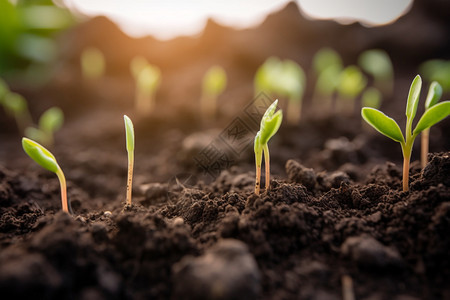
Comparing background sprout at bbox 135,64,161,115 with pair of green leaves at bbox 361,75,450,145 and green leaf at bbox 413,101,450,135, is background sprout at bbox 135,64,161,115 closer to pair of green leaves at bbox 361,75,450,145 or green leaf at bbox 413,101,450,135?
pair of green leaves at bbox 361,75,450,145

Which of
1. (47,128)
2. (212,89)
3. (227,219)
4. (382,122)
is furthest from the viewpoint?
(212,89)

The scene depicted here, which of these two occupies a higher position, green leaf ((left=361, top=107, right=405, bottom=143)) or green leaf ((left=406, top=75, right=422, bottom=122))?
green leaf ((left=406, top=75, right=422, bottom=122))

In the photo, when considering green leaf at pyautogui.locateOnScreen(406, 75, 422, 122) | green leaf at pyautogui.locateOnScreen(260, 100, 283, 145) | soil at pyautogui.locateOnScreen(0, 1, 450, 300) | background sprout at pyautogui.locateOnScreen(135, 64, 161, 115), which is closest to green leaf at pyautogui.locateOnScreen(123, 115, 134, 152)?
soil at pyautogui.locateOnScreen(0, 1, 450, 300)

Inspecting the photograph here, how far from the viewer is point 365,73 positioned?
4.40m

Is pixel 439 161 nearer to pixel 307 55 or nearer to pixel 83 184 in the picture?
pixel 83 184

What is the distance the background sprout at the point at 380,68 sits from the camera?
3.31 metres

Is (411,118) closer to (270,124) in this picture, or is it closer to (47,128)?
(270,124)

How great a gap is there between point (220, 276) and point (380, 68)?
10.9ft

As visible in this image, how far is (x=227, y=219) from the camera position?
0.97 m

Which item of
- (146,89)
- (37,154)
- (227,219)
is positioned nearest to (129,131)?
(37,154)

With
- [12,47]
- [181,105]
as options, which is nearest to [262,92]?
[181,105]

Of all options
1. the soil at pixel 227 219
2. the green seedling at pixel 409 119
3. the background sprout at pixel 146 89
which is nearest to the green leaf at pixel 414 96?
the green seedling at pixel 409 119

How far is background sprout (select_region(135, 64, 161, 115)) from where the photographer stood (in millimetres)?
2848

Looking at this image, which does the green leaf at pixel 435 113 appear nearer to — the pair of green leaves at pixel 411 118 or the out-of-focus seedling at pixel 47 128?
the pair of green leaves at pixel 411 118
